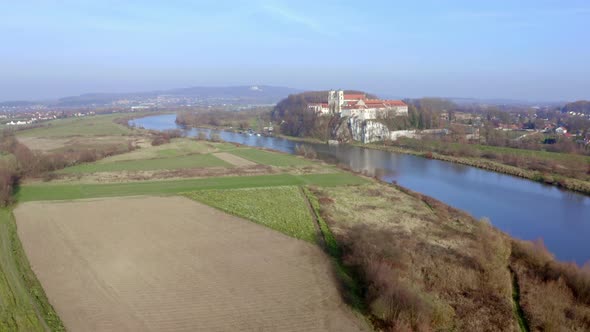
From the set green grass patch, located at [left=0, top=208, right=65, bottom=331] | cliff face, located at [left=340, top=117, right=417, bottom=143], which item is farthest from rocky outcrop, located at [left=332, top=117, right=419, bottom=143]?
green grass patch, located at [left=0, top=208, right=65, bottom=331]

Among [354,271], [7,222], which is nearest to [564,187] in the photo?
[354,271]

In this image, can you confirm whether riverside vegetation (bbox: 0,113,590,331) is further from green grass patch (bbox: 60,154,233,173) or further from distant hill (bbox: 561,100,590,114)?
distant hill (bbox: 561,100,590,114)

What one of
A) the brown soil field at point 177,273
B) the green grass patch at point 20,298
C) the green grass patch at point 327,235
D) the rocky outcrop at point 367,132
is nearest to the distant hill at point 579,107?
Result: the rocky outcrop at point 367,132

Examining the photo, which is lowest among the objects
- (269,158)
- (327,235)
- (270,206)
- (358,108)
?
(327,235)

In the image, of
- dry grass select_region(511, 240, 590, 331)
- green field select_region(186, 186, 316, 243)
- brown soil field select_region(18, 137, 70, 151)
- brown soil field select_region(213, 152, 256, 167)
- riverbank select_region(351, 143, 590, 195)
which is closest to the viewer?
dry grass select_region(511, 240, 590, 331)

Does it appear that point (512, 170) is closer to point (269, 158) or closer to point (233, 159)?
point (269, 158)

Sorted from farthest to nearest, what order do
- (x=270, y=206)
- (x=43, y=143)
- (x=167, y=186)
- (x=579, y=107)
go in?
(x=579, y=107), (x=43, y=143), (x=167, y=186), (x=270, y=206)

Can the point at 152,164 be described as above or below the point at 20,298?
above

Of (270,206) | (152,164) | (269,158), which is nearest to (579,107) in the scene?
(269,158)
